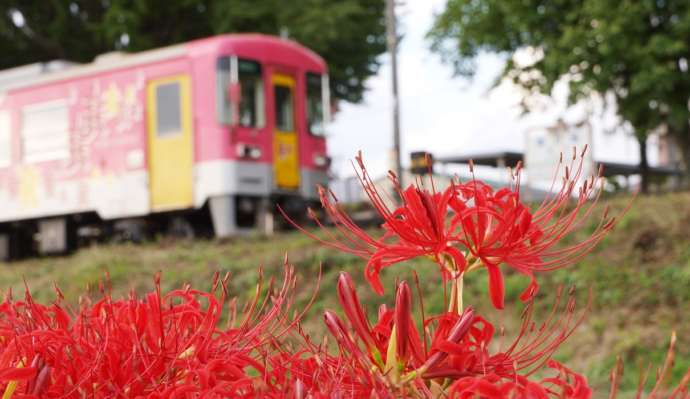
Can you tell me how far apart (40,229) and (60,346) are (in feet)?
56.0

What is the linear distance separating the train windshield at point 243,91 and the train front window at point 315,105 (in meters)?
1.16

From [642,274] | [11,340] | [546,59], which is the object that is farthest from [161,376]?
[546,59]

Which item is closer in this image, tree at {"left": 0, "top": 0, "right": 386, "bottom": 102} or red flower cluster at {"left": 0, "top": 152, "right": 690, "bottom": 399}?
red flower cluster at {"left": 0, "top": 152, "right": 690, "bottom": 399}

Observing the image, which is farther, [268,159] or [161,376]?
[268,159]

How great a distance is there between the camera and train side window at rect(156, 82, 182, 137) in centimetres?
1592

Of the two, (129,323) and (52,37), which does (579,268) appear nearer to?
(129,323)

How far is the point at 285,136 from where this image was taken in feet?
55.3

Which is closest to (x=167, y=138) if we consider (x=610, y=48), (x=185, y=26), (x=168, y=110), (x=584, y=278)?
(x=168, y=110)

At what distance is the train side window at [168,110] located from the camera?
1592cm

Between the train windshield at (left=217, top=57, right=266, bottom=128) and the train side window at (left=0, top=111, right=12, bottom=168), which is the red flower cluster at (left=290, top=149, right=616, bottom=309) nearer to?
the train windshield at (left=217, top=57, right=266, bottom=128)

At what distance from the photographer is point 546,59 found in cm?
2309

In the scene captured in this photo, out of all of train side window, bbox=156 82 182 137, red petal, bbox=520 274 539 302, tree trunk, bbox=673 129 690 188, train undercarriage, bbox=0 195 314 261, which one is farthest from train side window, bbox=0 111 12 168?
red petal, bbox=520 274 539 302

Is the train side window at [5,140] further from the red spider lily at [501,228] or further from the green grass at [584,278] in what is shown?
the red spider lily at [501,228]

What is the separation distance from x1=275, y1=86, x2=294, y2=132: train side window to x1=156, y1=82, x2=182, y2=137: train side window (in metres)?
1.63
